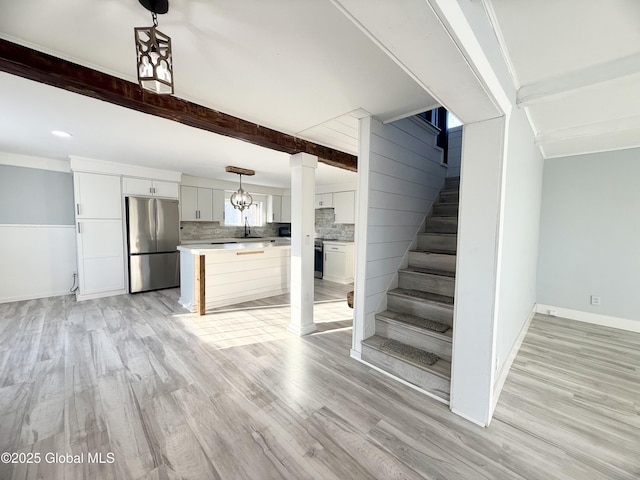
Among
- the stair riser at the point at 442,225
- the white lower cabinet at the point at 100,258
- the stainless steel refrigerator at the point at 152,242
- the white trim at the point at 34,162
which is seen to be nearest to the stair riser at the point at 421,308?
the stair riser at the point at 442,225

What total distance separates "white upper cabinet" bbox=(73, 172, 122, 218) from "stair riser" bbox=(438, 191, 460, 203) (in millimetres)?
5234

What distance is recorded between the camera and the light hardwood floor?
137 centimetres

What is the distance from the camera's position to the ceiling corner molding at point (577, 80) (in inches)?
56.7

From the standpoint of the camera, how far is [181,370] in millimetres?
2227

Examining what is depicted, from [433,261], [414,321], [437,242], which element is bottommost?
[414,321]

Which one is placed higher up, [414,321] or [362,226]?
[362,226]

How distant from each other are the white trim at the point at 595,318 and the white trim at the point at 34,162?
8.00 meters

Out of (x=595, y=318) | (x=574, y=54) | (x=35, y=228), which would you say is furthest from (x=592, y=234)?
(x=35, y=228)

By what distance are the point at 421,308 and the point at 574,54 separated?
6.65 feet

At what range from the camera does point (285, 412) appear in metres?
1.74

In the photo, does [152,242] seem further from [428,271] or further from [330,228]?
[428,271]

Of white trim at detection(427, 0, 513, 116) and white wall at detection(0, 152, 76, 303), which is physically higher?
white trim at detection(427, 0, 513, 116)

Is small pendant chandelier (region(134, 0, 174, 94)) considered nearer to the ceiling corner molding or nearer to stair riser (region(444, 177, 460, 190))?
the ceiling corner molding

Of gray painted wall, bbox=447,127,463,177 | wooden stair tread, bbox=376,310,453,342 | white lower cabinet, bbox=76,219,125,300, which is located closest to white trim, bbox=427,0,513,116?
wooden stair tread, bbox=376,310,453,342
